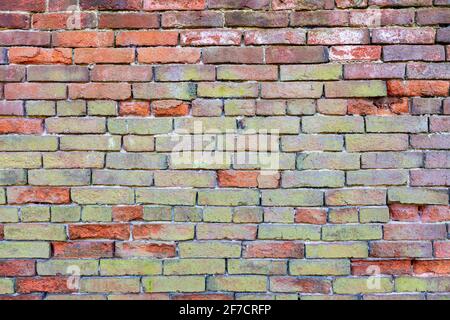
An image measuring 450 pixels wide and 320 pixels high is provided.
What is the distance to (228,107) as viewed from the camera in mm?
1776

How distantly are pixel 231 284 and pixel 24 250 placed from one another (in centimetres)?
102

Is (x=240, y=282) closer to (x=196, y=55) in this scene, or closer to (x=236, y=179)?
(x=236, y=179)

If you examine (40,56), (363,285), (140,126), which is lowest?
(363,285)

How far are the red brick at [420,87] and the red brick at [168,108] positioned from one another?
989mm

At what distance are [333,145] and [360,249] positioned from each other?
0.52 m

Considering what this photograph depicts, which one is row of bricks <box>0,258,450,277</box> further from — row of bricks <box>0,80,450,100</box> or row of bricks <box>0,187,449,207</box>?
row of bricks <box>0,80,450,100</box>

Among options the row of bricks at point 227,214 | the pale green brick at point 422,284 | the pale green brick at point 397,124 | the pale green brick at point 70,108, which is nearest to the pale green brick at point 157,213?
the row of bricks at point 227,214

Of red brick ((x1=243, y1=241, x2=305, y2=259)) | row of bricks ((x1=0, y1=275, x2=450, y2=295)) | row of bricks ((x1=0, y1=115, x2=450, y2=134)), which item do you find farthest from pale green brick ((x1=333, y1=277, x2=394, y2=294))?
row of bricks ((x1=0, y1=115, x2=450, y2=134))

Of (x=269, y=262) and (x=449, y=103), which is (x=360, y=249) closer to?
(x=269, y=262)

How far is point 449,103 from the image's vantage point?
1.76 m

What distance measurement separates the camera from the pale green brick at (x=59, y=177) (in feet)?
5.85

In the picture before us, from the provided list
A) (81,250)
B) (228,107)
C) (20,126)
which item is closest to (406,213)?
(228,107)
